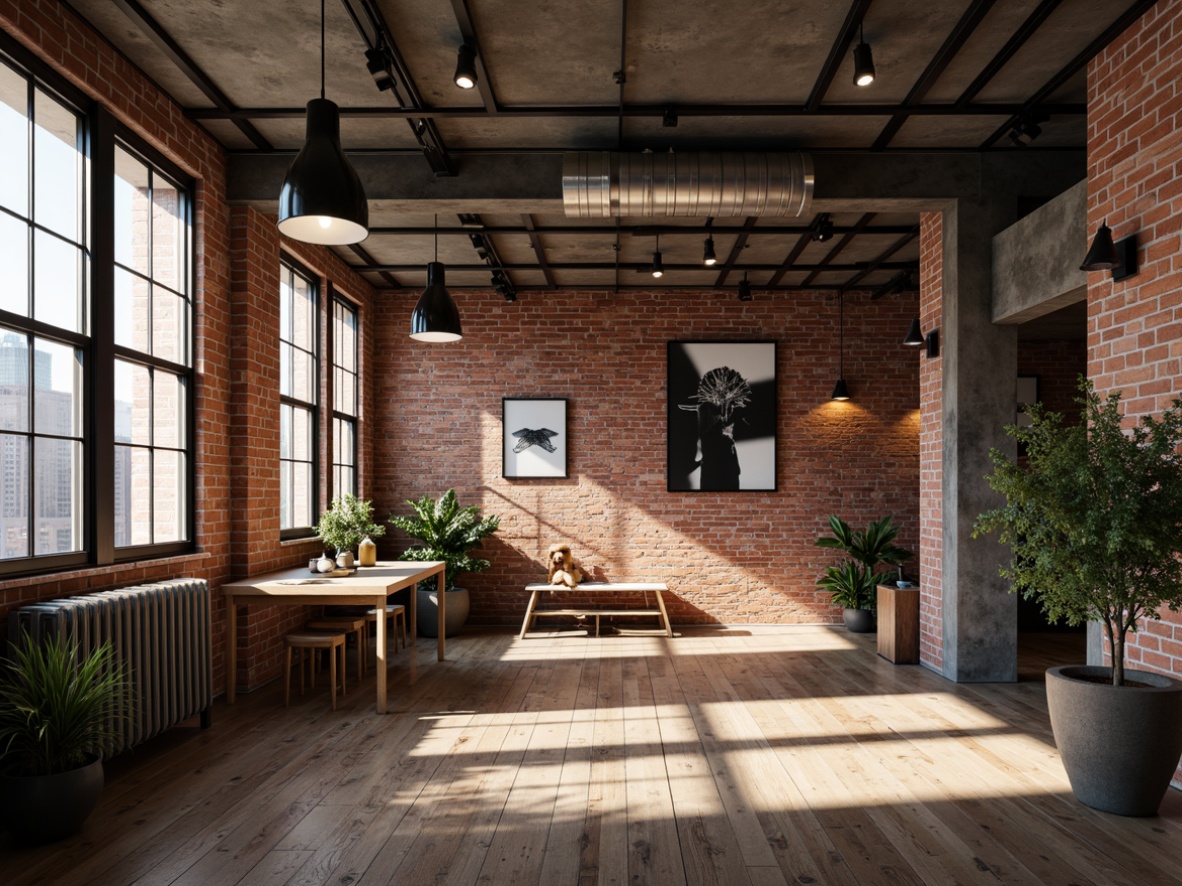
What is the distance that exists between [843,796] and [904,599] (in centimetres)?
295

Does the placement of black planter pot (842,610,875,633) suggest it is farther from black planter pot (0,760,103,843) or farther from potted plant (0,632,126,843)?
black planter pot (0,760,103,843)

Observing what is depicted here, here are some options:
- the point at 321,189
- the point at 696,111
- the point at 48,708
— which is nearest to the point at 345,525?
the point at 48,708

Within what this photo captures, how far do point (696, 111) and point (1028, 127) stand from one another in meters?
2.02

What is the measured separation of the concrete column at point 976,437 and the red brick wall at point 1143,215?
126 centimetres

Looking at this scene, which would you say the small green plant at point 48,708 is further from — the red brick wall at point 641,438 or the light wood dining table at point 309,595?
the red brick wall at point 641,438

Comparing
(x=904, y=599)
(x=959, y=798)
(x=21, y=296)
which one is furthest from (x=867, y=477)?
(x=21, y=296)

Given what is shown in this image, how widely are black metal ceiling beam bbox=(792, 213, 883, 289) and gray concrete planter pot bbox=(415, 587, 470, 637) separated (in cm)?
463

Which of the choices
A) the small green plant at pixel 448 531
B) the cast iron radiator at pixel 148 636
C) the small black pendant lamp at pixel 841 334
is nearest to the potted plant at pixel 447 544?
the small green plant at pixel 448 531

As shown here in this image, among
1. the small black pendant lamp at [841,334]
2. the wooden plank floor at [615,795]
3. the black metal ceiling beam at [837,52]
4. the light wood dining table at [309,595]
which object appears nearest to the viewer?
the wooden plank floor at [615,795]

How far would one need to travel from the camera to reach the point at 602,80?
439 centimetres

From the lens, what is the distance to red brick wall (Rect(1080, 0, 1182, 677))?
362cm

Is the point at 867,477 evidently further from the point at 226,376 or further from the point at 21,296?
the point at 21,296

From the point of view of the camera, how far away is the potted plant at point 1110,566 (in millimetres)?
3143

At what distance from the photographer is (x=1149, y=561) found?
125 inches
